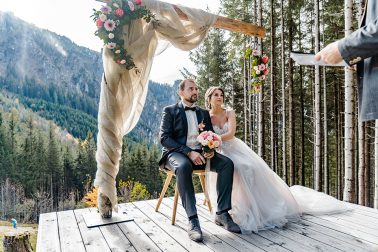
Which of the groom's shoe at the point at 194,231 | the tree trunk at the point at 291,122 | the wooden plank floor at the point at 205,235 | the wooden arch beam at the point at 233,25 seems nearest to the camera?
the wooden plank floor at the point at 205,235

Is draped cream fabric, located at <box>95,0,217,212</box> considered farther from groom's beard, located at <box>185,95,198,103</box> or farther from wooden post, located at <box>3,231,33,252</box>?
A: wooden post, located at <box>3,231,33,252</box>

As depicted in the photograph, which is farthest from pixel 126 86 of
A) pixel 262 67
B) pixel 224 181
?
pixel 262 67

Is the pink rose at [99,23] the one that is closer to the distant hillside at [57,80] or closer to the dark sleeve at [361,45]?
the dark sleeve at [361,45]

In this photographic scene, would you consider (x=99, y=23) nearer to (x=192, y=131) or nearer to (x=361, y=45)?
(x=192, y=131)

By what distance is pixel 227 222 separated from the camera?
3.05 m

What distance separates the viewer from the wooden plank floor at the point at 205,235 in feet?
8.57

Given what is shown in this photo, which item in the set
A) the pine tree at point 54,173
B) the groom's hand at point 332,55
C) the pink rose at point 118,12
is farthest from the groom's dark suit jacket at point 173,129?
the pine tree at point 54,173

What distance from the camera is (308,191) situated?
4.24 metres

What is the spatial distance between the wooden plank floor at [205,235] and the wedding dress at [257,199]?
0.11m

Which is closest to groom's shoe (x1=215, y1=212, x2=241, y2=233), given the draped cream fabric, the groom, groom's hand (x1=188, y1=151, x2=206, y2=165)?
the groom

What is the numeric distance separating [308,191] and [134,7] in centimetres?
316

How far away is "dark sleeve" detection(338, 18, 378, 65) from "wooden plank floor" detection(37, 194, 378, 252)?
179 cm

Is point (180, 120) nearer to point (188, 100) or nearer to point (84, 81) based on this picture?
point (188, 100)

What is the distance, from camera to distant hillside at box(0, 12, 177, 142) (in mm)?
70875
